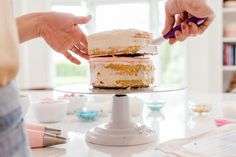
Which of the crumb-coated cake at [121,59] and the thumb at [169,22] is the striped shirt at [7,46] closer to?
the crumb-coated cake at [121,59]

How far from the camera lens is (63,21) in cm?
111

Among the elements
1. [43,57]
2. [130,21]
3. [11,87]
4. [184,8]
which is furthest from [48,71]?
[11,87]

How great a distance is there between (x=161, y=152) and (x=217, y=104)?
0.79 m

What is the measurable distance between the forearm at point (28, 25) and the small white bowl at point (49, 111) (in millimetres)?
222

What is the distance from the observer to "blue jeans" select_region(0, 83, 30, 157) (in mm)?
420

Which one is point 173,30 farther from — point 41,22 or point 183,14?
point 41,22

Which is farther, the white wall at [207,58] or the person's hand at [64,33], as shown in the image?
the white wall at [207,58]

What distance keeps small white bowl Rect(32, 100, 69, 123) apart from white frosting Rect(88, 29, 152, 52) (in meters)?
0.28

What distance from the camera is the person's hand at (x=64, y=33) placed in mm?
1093

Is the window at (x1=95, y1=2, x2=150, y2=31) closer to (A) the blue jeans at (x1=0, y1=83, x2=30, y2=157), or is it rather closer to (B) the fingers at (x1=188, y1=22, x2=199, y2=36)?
(B) the fingers at (x1=188, y1=22, x2=199, y2=36)

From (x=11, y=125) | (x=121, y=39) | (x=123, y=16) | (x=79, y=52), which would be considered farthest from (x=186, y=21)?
(x=123, y=16)

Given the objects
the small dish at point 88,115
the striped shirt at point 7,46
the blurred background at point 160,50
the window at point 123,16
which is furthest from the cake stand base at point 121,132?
the window at point 123,16

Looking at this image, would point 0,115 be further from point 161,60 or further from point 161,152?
point 161,60

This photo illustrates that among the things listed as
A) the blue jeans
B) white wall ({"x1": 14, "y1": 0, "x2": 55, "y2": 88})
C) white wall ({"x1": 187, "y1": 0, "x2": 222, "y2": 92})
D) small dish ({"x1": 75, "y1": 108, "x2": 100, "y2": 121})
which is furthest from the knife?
white wall ({"x1": 14, "y1": 0, "x2": 55, "y2": 88})
